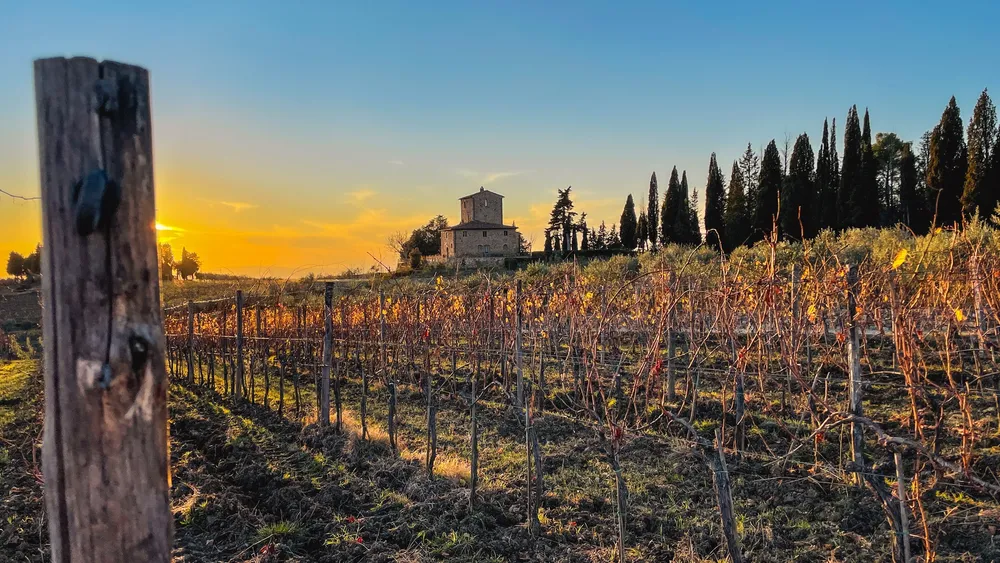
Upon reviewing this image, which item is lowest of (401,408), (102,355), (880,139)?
(401,408)

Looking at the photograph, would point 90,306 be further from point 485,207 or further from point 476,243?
point 485,207

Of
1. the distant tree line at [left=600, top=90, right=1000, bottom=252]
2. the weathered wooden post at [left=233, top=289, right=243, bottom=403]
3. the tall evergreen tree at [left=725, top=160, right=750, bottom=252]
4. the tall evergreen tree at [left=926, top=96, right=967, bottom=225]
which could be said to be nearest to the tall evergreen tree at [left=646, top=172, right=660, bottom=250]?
the distant tree line at [left=600, top=90, right=1000, bottom=252]

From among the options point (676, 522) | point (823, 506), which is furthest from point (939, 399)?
point (676, 522)

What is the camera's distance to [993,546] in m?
3.27

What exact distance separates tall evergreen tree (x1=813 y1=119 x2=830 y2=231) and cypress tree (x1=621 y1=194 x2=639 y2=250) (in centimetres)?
1569

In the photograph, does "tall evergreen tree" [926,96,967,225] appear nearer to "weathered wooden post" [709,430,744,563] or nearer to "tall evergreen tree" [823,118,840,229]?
"tall evergreen tree" [823,118,840,229]

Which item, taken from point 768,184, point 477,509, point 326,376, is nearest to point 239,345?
point 326,376

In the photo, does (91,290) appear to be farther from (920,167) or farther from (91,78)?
(920,167)

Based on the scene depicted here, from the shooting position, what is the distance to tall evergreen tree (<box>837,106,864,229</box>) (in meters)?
27.4

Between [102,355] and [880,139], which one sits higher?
[880,139]

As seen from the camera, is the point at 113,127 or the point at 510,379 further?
the point at 510,379

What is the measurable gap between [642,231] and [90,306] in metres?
43.9

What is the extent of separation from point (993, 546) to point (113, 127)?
4.68 meters

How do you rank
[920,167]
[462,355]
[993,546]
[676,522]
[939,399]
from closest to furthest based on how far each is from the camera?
[993,546] < [676,522] < [939,399] < [462,355] < [920,167]
